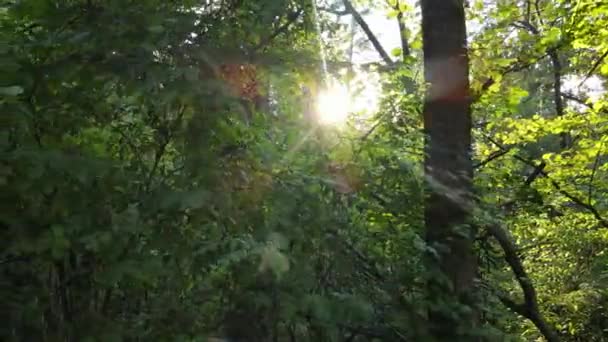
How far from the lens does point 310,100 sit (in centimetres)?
296

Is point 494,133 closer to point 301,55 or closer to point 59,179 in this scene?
point 301,55

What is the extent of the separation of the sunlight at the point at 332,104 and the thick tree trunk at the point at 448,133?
718 mm

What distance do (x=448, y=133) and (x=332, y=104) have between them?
1332 millimetres

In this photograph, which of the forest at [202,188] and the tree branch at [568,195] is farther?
the tree branch at [568,195]

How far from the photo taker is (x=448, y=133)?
4.08 m

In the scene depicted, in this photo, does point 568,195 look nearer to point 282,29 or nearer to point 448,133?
point 448,133

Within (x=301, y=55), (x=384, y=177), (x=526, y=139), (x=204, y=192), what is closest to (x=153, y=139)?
(x=204, y=192)

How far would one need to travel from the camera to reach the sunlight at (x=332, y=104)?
296 cm

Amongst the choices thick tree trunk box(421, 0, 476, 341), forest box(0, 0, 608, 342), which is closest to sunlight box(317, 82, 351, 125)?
forest box(0, 0, 608, 342)

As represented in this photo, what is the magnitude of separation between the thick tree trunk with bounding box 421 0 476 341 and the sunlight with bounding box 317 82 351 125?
72cm

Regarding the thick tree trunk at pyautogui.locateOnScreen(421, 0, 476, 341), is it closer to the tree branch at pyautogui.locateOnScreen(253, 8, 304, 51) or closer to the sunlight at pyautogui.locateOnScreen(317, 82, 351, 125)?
the sunlight at pyautogui.locateOnScreen(317, 82, 351, 125)

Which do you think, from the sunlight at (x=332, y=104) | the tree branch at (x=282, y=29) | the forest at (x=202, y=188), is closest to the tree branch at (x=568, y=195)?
the forest at (x=202, y=188)

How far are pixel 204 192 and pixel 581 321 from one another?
9127 mm

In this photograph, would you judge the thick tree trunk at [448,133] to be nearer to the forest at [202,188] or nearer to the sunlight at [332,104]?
the forest at [202,188]
